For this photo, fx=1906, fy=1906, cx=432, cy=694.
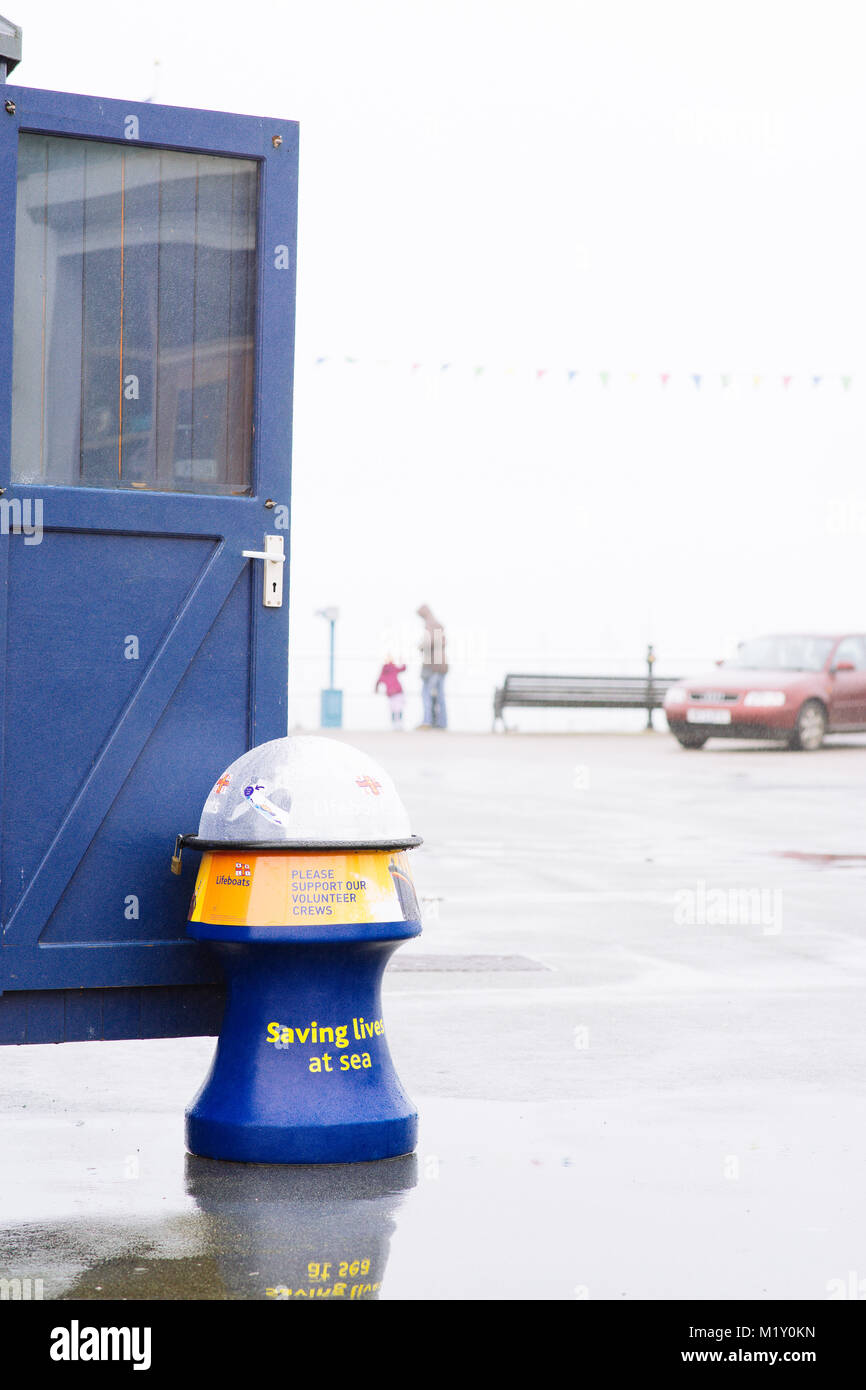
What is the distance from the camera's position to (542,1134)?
500cm

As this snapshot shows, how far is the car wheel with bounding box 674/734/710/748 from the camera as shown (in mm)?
23656

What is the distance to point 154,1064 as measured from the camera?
595cm

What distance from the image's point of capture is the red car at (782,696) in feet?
76.1

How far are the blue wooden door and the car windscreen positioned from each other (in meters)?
19.7

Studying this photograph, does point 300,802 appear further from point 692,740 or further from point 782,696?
point 692,740

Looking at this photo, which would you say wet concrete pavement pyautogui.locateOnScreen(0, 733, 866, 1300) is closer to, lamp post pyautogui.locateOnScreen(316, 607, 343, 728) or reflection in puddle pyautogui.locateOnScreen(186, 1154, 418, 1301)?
reflection in puddle pyautogui.locateOnScreen(186, 1154, 418, 1301)

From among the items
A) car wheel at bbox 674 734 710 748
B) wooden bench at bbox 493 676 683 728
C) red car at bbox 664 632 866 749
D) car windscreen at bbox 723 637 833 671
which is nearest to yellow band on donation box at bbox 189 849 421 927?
red car at bbox 664 632 866 749

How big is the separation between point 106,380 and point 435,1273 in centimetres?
247

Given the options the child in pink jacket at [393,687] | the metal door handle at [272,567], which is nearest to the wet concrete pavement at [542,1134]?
the metal door handle at [272,567]

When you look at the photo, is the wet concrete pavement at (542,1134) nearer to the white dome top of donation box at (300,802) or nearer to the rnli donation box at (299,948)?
the rnli donation box at (299,948)

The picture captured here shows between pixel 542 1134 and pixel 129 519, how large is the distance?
193 cm

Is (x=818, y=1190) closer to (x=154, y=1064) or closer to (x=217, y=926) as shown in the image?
(x=217, y=926)
